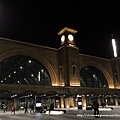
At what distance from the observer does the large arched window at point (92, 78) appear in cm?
5166

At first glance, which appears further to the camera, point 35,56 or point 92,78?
point 92,78

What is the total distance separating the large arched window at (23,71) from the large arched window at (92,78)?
1313cm

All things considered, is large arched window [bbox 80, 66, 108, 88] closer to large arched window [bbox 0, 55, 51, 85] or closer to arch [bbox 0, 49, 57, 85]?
arch [bbox 0, 49, 57, 85]

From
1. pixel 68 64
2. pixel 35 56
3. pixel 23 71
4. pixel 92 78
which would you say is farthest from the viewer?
pixel 92 78

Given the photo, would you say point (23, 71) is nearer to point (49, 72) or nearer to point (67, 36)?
point (49, 72)

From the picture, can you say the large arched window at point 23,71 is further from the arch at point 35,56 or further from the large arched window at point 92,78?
the large arched window at point 92,78

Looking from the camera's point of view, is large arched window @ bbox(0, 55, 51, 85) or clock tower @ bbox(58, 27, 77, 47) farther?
clock tower @ bbox(58, 27, 77, 47)

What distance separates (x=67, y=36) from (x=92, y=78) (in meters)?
17.7

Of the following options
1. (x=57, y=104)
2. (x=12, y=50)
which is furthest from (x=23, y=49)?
(x=57, y=104)

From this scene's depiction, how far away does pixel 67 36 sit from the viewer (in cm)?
4806

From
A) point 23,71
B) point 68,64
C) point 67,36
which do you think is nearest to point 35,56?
point 23,71

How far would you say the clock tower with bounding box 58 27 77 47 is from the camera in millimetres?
47594

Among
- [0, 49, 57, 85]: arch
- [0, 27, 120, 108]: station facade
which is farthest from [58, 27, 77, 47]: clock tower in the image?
[0, 49, 57, 85]: arch

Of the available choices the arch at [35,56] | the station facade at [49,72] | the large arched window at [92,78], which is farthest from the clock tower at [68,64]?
the large arched window at [92,78]
